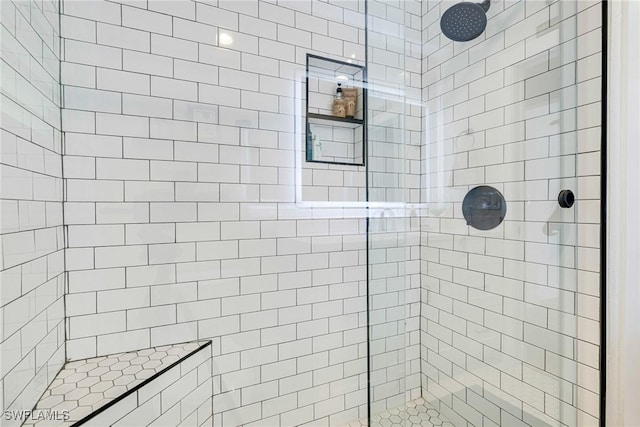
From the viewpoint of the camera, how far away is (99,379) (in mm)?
1090

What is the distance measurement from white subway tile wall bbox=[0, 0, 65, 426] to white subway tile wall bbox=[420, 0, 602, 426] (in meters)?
1.54

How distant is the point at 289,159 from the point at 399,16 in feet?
2.82

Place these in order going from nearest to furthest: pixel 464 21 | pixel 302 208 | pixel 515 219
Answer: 1. pixel 515 219
2. pixel 464 21
3. pixel 302 208

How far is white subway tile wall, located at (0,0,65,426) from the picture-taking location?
2.76 feet

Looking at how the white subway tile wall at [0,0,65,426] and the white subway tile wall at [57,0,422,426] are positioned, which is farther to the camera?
the white subway tile wall at [57,0,422,426]

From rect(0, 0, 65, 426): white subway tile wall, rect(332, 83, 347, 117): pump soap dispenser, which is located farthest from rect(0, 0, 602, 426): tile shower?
rect(332, 83, 347, 117): pump soap dispenser

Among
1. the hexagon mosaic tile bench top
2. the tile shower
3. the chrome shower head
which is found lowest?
the hexagon mosaic tile bench top

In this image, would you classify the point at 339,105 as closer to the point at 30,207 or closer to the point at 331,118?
the point at 331,118

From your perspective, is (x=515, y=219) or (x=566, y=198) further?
(x=515, y=219)

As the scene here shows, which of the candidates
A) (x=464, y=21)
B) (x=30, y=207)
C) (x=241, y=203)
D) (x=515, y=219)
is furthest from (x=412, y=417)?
(x=464, y=21)

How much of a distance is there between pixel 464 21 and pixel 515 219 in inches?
36.7

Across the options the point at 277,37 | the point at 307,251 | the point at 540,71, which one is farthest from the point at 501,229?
the point at 277,37

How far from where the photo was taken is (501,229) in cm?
137

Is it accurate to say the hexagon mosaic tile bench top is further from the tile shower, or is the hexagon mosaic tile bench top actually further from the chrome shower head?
the chrome shower head
